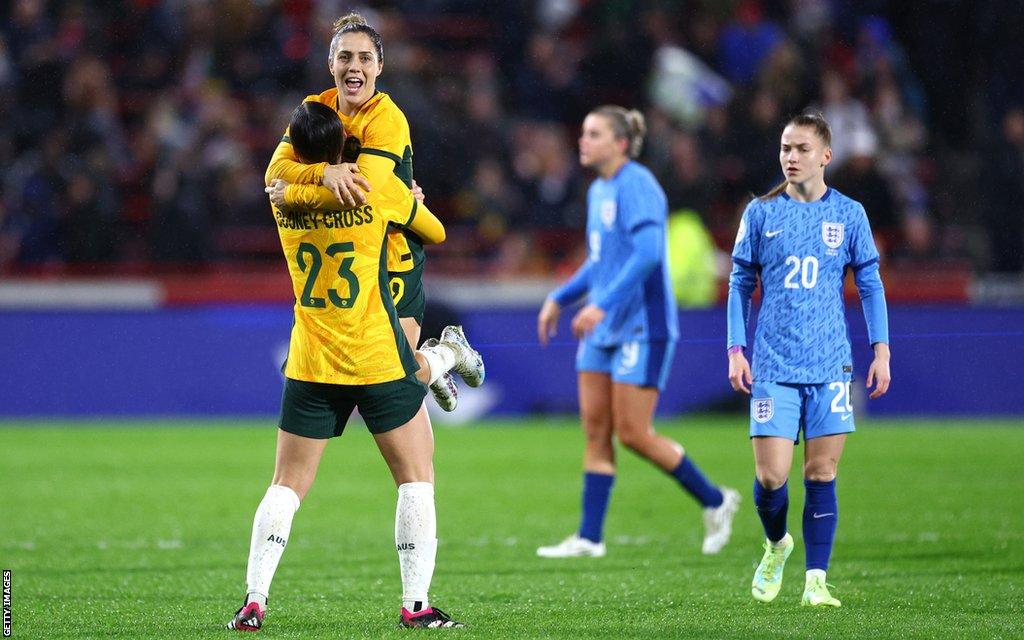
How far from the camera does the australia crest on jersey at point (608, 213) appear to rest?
312 inches

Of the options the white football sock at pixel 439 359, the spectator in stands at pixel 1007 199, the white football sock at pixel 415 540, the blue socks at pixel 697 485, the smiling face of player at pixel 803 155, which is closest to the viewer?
the white football sock at pixel 415 540

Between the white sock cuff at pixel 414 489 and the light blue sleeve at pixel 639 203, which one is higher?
the light blue sleeve at pixel 639 203

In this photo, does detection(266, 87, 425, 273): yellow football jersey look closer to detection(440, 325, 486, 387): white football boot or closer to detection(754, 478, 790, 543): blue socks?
detection(440, 325, 486, 387): white football boot

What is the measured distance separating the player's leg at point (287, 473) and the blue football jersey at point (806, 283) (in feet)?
5.58

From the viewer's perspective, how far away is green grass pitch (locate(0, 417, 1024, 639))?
5.62 m


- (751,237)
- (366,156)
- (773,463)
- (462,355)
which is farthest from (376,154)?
(773,463)

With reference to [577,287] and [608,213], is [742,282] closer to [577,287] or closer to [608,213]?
[608,213]

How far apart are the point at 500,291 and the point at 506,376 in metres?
0.92

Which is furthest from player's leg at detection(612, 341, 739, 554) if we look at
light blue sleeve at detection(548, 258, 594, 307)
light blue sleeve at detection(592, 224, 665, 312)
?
light blue sleeve at detection(548, 258, 594, 307)

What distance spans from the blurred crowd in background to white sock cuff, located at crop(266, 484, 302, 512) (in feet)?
35.0

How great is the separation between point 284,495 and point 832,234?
2414 mm

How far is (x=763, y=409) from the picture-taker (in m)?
5.88

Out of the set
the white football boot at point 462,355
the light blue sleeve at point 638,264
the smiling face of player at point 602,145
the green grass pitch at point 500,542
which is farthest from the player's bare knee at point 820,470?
the smiling face of player at point 602,145

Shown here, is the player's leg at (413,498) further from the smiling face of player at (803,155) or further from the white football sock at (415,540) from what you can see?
the smiling face of player at (803,155)
